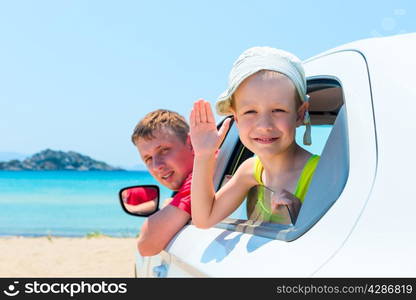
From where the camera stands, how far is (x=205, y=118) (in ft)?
8.02

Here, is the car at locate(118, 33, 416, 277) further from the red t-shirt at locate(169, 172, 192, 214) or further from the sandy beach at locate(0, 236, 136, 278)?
the sandy beach at locate(0, 236, 136, 278)

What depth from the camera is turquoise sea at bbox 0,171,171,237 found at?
40875 mm

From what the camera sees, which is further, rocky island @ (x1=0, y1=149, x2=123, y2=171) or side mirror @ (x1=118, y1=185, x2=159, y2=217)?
rocky island @ (x1=0, y1=149, x2=123, y2=171)

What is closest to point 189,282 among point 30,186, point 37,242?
point 37,242

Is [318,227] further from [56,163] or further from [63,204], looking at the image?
[56,163]

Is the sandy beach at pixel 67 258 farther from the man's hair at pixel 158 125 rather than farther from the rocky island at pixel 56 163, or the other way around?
the rocky island at pixel 56 163

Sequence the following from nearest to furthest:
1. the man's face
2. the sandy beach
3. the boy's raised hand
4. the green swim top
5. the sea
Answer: the green swim top → the boy's raised hand → the man's face → the sandy beach → the sea

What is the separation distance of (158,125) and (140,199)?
0.51 meters

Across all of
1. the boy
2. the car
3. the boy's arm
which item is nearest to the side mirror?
the boy's arm

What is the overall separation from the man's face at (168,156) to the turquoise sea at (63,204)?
26483 mm

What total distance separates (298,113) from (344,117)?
18.3 inches

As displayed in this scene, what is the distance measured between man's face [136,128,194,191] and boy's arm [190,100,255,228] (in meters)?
0.77

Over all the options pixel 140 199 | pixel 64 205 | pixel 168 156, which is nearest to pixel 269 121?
pixel 168 156

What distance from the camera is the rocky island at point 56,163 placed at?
87.1 m
